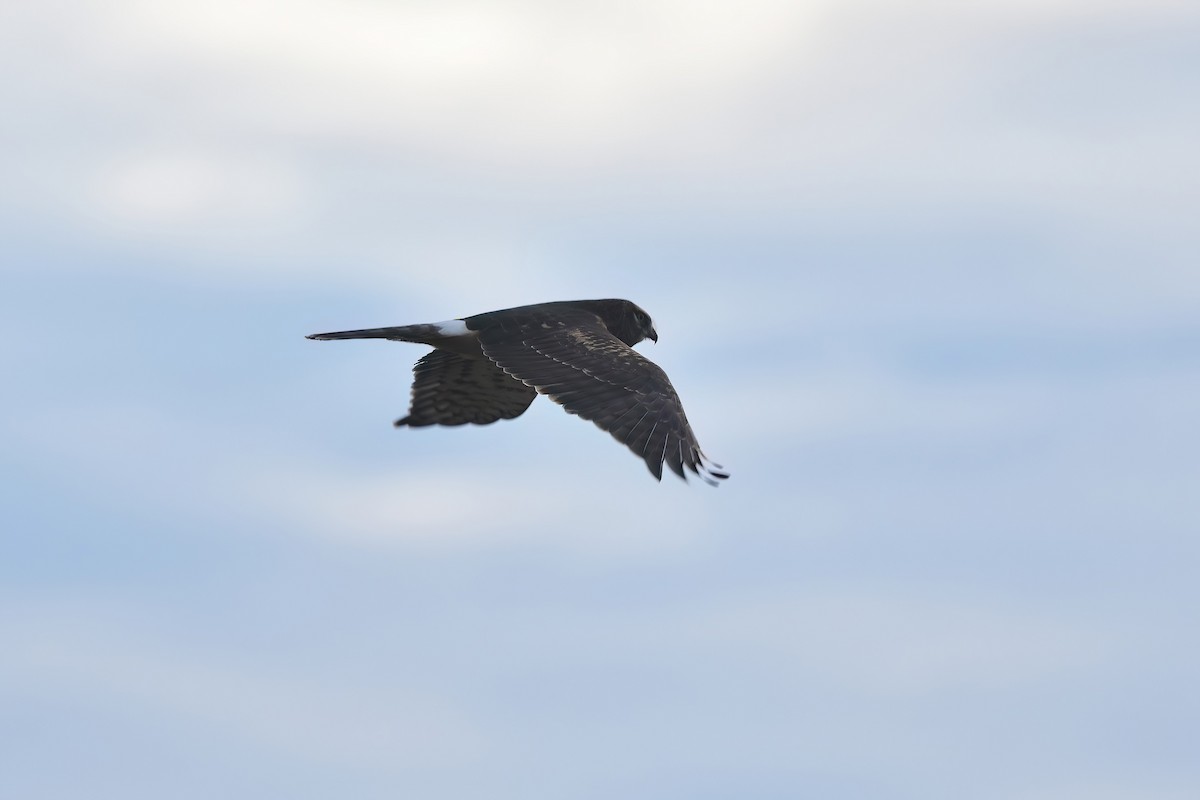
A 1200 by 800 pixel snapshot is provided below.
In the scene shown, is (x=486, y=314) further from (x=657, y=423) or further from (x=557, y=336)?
(x=657, y=423)

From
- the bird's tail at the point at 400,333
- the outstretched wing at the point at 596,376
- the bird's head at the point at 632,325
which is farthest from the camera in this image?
the bird's head at the point at 632,325

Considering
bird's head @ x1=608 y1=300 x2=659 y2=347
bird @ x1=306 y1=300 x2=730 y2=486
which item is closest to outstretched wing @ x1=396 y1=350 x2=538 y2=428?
bird @ x1=306 y1=300 x2=730 y2=486

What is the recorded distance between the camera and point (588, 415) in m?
15.8

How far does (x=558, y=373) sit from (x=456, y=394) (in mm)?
3718

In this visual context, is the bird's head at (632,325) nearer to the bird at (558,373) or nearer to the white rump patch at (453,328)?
the bird at (558,373)

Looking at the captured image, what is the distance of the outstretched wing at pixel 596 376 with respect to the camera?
1534cm

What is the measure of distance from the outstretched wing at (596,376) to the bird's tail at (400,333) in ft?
1.51

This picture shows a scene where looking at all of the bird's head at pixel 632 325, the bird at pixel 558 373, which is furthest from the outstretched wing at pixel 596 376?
the bird's head at pixel 632 325

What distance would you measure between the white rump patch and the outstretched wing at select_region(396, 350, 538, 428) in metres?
1.15

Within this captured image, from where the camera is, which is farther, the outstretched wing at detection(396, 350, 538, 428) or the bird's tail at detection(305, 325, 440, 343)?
the outstretched wing at detection(396, 350, 538, 428)

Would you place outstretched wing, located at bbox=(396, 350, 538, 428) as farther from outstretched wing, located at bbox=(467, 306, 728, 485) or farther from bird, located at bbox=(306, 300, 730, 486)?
outstretched wing, located at bbox=(467, 306, 728, 485)

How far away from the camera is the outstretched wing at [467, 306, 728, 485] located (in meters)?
15.3

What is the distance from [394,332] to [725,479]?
530cm

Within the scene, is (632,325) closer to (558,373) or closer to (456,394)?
(456,394)
